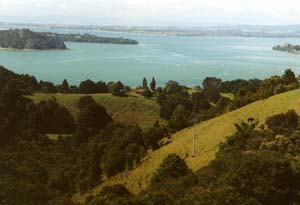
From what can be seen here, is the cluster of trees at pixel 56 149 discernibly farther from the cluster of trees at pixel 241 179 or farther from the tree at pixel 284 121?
the tree at pixel 284 121

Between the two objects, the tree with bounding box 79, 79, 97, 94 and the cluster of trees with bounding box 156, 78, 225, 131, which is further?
the tree with bounding box 79, 79, 97, 94

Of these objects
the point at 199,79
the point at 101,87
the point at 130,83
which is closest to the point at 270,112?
the point at 101,87

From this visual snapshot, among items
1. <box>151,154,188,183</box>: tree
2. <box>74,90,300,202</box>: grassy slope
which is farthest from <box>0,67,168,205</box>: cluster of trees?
<box>151,154,188,183</box>: tree

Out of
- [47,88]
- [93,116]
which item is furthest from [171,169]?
[47,88]

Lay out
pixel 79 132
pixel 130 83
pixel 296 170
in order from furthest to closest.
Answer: pixel 130 83 < pixel 79 132 < pixel 296 170

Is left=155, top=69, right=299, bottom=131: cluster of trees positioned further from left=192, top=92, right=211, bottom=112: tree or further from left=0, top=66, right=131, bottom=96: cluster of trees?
left=0, top=66, right=131, bottom=96: cluster of trees

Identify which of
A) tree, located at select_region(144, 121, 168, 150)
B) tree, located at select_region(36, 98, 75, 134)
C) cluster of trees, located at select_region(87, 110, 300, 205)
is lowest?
tree, located at select_region(36, 98, 75, 134)

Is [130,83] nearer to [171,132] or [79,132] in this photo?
[79,132]
